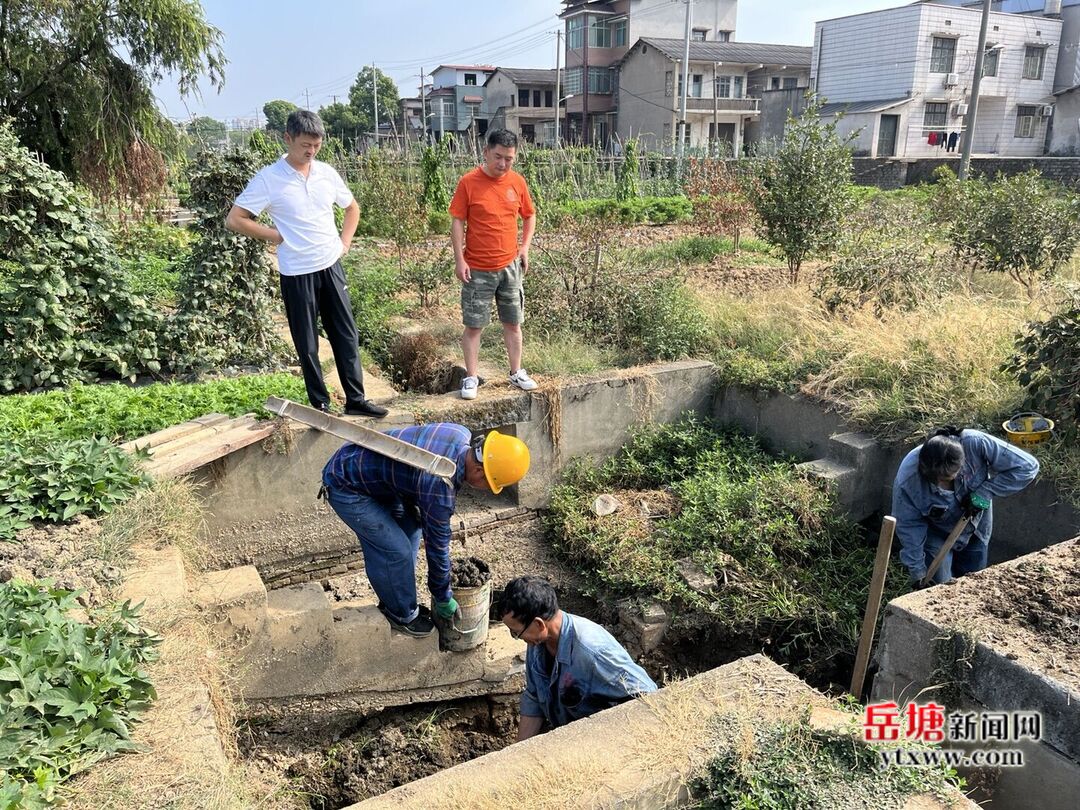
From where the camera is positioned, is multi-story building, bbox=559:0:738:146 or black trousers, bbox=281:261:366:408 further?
multi-story building, bbox=559:0:738:146

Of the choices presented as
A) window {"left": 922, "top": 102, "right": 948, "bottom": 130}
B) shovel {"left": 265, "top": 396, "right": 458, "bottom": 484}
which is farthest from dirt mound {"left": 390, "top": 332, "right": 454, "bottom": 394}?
window {"left": 922, "top": 102, "right": 948, "bottom": 130}

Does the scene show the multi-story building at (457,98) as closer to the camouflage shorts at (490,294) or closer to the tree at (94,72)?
the tree at (94,72)

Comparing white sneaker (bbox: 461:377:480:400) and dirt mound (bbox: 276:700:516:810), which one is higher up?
white sneaker (bbox: 461:377:480:400)

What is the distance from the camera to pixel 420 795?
2.44 metres

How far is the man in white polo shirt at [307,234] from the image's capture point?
4.15 m

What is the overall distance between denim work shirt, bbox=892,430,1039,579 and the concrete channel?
0.58 metres

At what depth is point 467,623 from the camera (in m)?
4.23

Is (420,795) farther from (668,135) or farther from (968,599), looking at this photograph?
(668,135)

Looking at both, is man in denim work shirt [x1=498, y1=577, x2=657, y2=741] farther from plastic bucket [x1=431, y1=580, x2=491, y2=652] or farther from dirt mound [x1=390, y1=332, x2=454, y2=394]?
dirt mound [x1=390, y1=332, x2=454, y2=394]

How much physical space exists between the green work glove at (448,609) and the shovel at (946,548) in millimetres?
2644

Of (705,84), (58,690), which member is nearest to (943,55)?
(705,84)

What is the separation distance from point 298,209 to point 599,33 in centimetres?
4018

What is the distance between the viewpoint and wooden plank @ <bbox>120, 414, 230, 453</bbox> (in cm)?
419

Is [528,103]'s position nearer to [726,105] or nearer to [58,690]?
[726,105]
